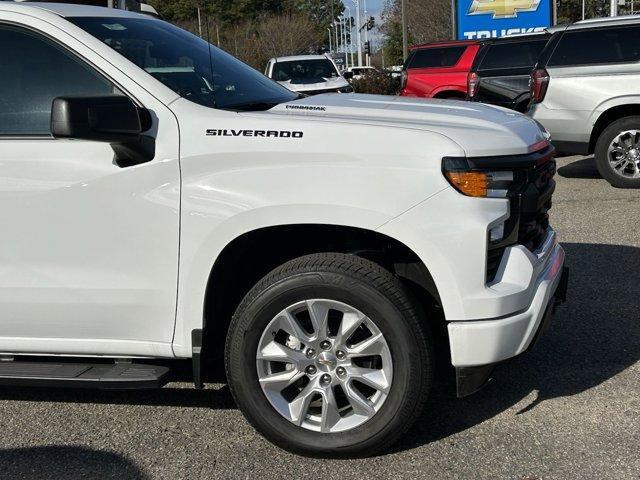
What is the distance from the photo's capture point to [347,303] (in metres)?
3.37

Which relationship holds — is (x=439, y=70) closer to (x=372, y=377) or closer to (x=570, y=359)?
(x=570, y=359)

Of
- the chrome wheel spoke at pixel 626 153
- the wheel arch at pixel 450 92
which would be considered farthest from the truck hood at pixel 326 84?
the chrome wheel spoke at pixel 626 153

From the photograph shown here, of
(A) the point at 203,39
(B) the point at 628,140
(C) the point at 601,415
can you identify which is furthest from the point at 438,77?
(C) the point at 601,415

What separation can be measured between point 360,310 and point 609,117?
24.4 ft

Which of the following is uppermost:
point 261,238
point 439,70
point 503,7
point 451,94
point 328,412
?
point 503,7

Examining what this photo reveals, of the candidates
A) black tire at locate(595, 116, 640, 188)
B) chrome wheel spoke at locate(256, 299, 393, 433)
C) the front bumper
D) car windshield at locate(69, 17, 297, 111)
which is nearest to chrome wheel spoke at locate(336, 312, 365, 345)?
chrome wheel spoke at locate(256, 299, 393, 433)

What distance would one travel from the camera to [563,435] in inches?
146

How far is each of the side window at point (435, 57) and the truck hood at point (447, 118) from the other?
37.7 ft

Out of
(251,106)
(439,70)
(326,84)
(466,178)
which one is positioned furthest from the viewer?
(326,84)

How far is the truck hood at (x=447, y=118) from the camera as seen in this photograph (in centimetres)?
337

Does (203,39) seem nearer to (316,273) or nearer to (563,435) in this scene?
(316,273)

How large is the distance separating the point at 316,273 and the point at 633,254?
13.9 ft

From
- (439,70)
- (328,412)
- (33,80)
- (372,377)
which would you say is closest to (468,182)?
(372,377)

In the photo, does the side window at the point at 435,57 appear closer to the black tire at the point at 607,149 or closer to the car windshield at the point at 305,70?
the car windshield at the point at 305,70
